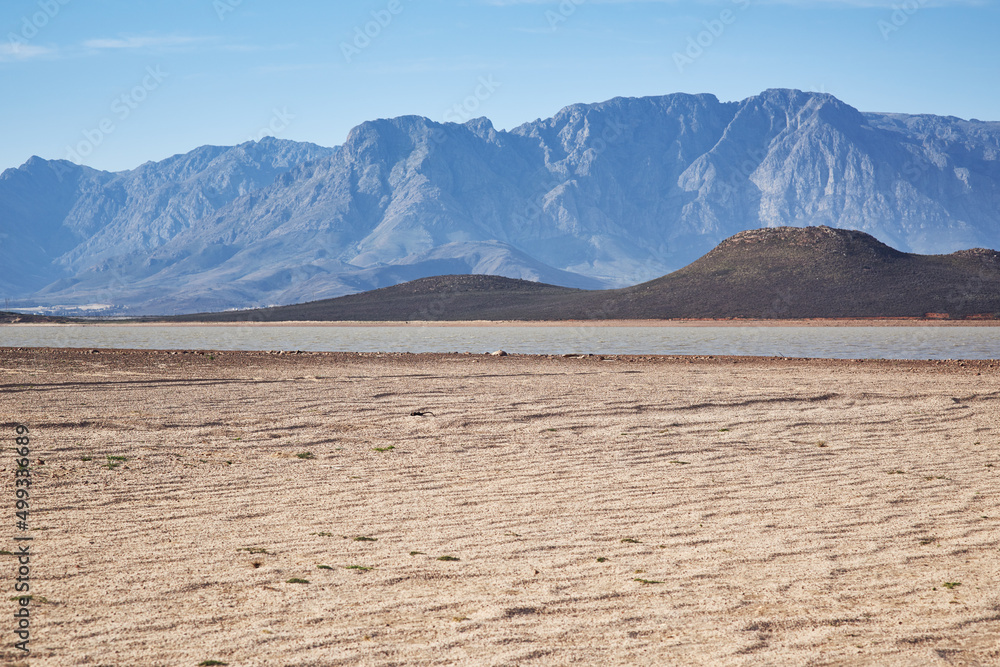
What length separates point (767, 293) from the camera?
105000mm

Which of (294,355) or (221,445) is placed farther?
(294,355)

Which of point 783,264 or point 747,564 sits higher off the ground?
point 783,264

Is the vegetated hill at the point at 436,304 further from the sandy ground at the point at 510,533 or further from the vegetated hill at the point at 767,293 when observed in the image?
the sandy ground at the point at 510,533

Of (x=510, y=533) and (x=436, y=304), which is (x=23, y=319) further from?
(x=510, y=533)

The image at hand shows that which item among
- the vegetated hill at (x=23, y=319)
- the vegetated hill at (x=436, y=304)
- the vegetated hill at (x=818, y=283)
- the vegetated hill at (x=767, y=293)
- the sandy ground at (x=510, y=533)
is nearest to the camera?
the sandy ground at (x=510, y=533)

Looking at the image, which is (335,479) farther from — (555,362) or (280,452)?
(555,362)

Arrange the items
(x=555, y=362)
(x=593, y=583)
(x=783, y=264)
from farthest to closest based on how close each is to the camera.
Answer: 1. (x=783, y=264)
2. (x=555, y=362)
3. (x=593, y=583)

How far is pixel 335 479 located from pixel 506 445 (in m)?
3.54

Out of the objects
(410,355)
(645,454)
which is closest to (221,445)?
(645,454)

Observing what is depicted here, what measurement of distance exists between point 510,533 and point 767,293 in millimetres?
101094

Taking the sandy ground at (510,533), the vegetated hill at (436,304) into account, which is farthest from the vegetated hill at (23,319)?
the sandy ground at (510,533)

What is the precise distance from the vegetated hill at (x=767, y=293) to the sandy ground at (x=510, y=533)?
84480 mm

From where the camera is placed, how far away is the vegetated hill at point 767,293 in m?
99.0

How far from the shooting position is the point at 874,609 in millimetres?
6926
